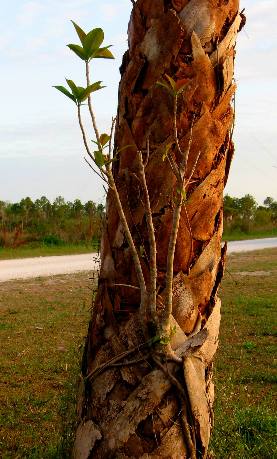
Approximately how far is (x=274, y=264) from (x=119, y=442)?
640 inches

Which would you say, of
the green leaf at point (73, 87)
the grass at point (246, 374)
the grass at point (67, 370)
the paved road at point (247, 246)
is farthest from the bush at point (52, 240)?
the green leaf at point (73, 87)

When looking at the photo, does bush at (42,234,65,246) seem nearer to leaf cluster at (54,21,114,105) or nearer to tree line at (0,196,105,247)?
tree line at (0,196,105,247)

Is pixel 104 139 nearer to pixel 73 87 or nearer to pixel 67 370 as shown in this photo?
pixel 73 87

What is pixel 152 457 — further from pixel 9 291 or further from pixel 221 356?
pixel 9 291

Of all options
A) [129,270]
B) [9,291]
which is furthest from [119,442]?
[9,291]

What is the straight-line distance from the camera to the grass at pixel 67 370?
3.62 meters

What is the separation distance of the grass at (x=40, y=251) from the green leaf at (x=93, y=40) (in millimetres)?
19090

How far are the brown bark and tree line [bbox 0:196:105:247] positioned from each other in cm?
2066

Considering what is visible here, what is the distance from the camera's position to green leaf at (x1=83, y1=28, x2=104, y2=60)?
1.94 m

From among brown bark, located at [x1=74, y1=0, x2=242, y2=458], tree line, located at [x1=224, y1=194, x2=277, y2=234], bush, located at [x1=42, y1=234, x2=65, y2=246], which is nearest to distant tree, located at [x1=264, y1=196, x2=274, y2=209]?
tree line, located at [x1=224, y1=194, x2=277, y2=234]

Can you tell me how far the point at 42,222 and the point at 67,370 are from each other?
2174cm

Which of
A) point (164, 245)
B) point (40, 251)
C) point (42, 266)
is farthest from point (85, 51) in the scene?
point (40, 251)

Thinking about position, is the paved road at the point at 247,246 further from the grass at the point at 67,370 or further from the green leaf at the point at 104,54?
the green leaf at the point at 104,54

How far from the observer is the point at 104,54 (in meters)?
2.00
